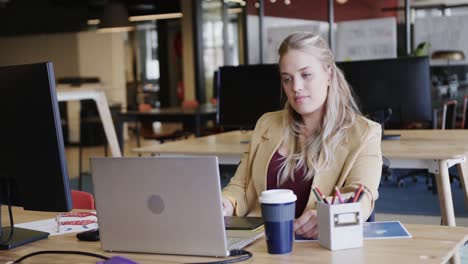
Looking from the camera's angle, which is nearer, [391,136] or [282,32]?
[391,136]

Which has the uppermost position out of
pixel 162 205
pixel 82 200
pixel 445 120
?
pixel 162 205

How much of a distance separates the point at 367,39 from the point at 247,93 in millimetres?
4205

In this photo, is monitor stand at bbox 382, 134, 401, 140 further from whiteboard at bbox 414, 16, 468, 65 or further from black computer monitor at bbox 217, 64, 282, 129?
whiteboard at bbox 414, 16, 468, 65

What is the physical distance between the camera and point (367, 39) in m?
7.95

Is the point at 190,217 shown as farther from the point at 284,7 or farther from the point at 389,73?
the point at 284,7

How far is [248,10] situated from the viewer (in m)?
8.59

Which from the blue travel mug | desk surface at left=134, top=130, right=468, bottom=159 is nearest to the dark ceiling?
desk surface at left=134, top=130, right=468, bottom=159

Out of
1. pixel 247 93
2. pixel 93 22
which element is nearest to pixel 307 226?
pixel 247 93

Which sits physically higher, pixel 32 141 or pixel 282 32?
pixel 282 32

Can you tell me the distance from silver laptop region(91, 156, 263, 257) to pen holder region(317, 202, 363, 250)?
22cm

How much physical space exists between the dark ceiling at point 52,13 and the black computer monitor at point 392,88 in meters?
8.99

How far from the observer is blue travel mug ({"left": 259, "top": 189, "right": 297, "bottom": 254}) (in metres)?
1.62

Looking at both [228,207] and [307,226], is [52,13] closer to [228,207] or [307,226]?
[228,207]

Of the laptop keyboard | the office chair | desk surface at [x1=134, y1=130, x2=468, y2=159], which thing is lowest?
the office chair
